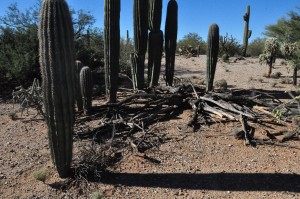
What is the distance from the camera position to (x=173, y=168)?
219 inches

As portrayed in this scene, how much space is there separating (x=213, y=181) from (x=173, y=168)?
690 mm

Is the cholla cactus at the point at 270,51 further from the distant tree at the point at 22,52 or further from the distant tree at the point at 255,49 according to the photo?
the distant tree at the point at 255,49

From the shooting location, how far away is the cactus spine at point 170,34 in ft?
36.5

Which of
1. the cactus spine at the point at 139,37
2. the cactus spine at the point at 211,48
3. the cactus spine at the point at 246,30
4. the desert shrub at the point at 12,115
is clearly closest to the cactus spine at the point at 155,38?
the cactus spine at the point at 139,37

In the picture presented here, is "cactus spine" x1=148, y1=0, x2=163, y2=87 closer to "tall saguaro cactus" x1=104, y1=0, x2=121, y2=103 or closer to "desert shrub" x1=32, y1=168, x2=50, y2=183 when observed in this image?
"tall saguaro cactus" x1=104, y1=0, x2=121, y2=103

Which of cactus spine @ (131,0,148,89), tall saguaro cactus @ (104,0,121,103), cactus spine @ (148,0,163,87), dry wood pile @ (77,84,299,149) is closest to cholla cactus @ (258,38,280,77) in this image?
cactus spine @ (148,0,163,87)

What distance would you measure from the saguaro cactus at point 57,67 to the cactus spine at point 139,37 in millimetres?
5530

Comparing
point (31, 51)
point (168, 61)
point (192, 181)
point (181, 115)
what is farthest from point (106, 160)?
point (31, 51)

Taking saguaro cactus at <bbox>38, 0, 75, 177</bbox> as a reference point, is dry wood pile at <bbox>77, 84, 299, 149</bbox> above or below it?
below

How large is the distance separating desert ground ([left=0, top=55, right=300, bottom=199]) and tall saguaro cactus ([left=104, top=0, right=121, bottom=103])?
208 centimetres

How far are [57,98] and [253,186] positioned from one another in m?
2.94

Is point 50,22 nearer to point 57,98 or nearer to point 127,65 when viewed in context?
point 57,98

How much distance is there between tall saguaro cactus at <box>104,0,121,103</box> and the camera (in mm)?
9055

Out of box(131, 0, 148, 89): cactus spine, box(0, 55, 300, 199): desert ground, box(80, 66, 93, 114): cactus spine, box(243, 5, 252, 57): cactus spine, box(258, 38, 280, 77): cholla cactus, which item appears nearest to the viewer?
box(0, 55, 300, 199): desert ground
